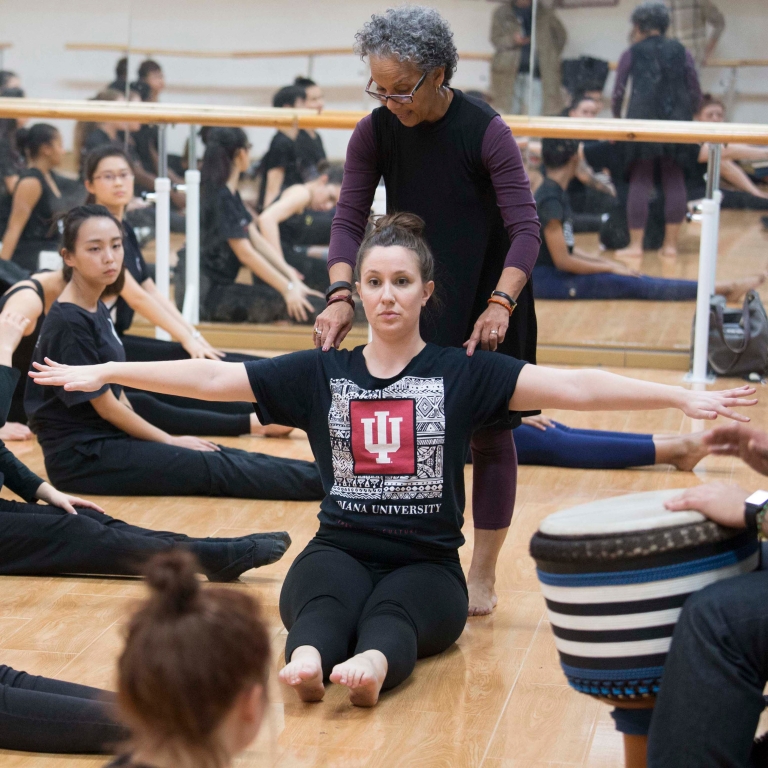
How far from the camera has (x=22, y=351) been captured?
3.77 m

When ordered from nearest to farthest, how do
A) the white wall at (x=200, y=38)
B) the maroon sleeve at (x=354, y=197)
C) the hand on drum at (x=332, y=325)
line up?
the hand on drum at (x=332, y=325) < the maroon sleeve at (x=354, y=197) < the white wall at (x=200, y=38)

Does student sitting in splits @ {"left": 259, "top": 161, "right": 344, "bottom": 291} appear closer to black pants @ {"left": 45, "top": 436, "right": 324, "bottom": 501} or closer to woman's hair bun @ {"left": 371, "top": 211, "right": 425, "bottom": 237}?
black pants @ {"left": 45, "top": 436, "right": 324, "bottom": 501}

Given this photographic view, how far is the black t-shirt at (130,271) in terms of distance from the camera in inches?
151

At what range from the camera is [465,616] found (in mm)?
2295

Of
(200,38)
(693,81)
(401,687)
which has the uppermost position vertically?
(200,38)

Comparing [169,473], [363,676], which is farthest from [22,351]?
[363,676]

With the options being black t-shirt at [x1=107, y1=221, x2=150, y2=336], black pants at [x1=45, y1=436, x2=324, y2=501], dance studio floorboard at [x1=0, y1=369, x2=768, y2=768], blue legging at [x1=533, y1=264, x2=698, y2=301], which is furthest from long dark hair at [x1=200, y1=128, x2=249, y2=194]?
dance studio floorboard at [x1=0, y1=369, x2=768, y2=768]

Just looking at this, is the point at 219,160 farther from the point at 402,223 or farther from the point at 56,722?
the point at 56,722

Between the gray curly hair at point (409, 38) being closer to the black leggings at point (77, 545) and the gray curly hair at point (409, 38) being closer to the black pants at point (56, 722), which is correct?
the black leggings at point (77, 545)

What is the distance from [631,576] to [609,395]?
1.86ft

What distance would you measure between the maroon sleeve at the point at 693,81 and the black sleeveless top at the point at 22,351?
3.02 meters

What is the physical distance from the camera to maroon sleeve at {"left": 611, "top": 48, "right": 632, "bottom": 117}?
5184mm

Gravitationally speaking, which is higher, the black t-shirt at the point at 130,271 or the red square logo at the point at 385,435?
the black t-shirt at the point at 130,271

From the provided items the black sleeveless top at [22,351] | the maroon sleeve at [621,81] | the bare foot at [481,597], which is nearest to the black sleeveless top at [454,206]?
the bare foot at [481,597]
